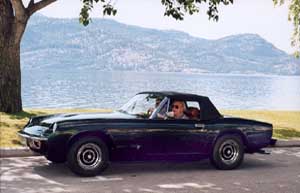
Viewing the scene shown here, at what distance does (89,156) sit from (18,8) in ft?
27.2

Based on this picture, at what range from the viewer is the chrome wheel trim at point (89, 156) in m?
8.52

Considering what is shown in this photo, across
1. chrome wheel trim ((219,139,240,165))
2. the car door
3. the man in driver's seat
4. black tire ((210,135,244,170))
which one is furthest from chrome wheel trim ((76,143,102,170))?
chrome wheel trim ((219,139,240,165))

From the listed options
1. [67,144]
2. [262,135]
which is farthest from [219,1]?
[67,144]

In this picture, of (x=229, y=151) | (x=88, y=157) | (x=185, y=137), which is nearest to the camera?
(x=88, y=157)

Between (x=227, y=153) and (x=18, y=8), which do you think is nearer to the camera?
(x=227, y=153)

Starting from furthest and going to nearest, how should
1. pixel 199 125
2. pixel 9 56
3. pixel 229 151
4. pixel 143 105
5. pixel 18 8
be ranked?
1. pixel 9 56
2. pixel 18 8
3. pixel 229 151
4. pixel 143 105
5. pixel 199 125

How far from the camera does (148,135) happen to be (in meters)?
9.02

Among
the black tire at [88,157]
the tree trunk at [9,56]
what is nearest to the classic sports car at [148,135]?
the black tire at [88,157]

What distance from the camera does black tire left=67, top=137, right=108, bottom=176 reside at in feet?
27.7

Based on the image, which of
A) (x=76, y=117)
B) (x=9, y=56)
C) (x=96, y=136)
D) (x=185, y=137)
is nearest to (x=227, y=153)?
(x=185, y=137)

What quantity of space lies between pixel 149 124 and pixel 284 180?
2483mm

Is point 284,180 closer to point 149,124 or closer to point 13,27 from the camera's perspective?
point 149,124

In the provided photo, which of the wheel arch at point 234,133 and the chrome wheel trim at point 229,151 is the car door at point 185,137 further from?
the chrome wheel trim at point 229,151

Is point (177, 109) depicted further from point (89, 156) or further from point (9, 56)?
point (9, 56)
